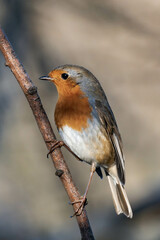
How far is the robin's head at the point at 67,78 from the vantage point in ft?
11.4

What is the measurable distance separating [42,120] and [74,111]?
0.85 metres

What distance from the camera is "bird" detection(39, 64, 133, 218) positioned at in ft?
11.2

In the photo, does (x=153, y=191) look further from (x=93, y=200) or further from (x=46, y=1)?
(x=46, y=1)

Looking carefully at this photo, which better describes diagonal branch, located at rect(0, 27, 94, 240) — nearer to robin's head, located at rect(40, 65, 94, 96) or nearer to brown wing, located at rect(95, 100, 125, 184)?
robin's head, located at rect(40, 65, 94, 96)

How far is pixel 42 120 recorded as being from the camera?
2580 millimetres

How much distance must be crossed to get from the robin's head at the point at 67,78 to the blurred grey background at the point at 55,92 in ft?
9.49

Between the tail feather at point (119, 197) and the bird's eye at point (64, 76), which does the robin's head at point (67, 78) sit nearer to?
the bird's eye at point (64, 76)

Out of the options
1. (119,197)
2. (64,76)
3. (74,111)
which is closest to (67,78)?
(64,76)

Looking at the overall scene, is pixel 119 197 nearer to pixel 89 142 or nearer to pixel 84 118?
pixel 89 142

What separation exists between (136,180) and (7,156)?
2050 millimetres

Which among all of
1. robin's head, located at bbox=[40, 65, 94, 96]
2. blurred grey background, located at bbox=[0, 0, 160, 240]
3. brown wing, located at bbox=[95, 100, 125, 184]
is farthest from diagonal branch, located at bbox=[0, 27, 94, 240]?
blurred grey background, located at bbox=[0, 0, 160, 240]

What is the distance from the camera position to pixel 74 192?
2.52m

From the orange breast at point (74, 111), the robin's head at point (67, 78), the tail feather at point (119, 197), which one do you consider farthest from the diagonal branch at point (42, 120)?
the tail feather at point (119, 197)

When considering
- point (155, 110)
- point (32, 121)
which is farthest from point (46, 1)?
point (155, 110)
